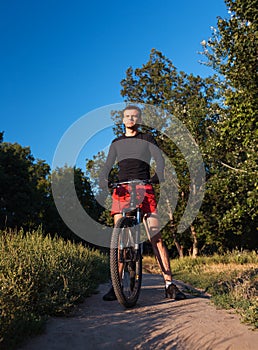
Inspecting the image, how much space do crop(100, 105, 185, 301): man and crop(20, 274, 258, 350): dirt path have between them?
871 mm

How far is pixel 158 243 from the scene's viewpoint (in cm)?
528

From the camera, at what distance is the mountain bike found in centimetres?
441

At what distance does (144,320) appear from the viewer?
379cm

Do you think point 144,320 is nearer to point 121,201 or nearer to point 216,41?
point 121,201

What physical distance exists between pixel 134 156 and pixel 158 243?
1243 mm

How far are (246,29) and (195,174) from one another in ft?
38.7

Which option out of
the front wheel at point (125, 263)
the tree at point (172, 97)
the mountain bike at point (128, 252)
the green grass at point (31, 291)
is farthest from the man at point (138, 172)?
the tree at point (172, 97)

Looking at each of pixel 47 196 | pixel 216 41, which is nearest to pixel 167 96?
pixel 216 41

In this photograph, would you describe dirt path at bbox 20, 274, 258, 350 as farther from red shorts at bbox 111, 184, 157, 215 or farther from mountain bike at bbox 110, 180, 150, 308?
red shorts at bbox 111, 184, 157, 215

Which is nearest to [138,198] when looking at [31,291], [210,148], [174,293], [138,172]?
[138,172]

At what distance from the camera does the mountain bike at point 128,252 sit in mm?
4405

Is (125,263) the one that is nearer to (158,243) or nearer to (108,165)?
(158,243)

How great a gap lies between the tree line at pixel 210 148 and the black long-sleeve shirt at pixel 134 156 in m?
2.26

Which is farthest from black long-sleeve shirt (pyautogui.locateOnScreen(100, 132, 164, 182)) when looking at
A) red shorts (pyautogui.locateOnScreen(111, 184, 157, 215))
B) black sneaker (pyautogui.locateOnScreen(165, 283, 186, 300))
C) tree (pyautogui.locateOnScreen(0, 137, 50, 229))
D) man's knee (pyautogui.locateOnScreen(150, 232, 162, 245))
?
tree (pyautogui.locateOnScreen(0, 137, 50, 229))
